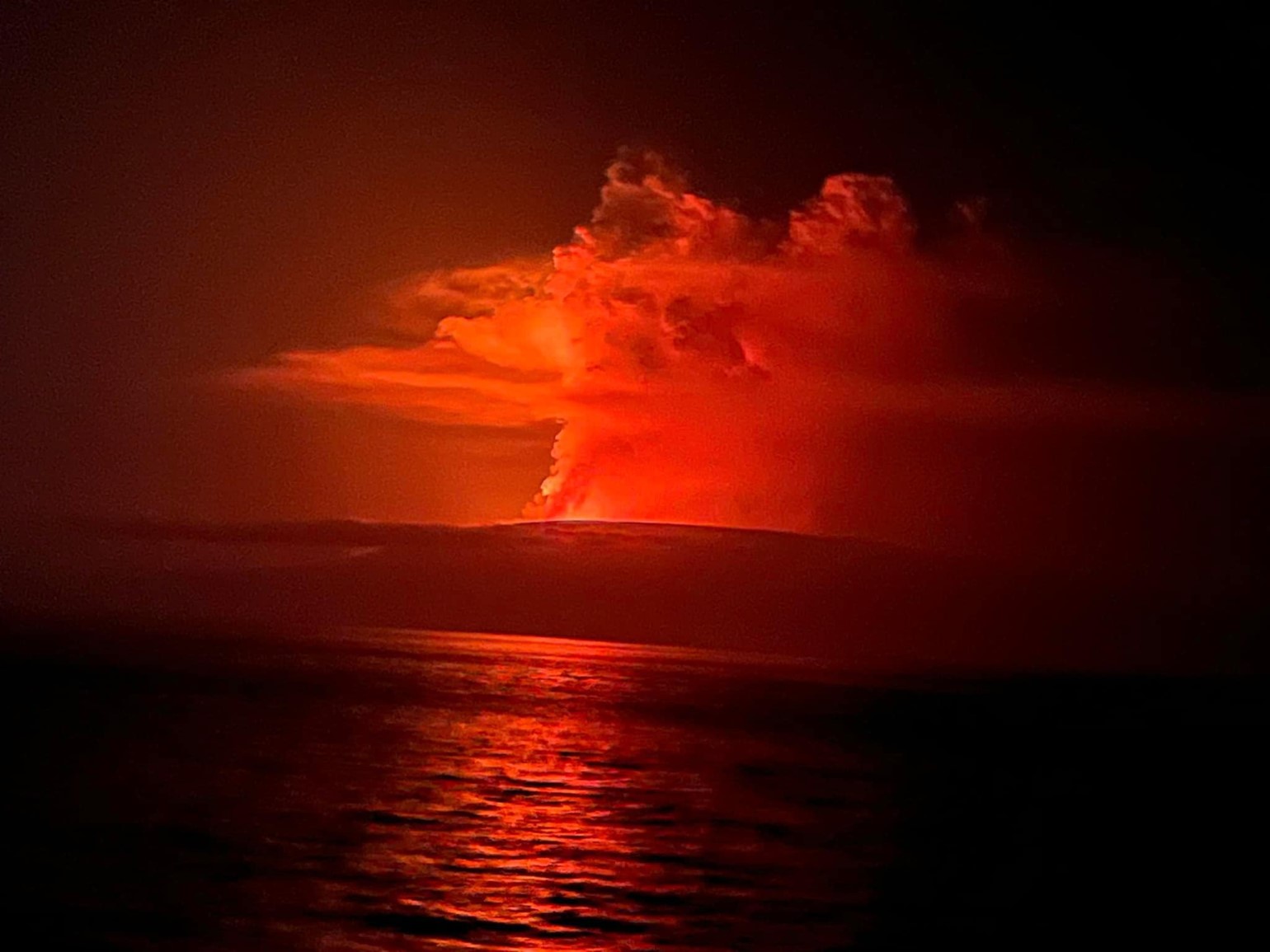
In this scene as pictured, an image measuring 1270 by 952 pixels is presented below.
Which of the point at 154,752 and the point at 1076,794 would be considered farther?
the point at 1076,794

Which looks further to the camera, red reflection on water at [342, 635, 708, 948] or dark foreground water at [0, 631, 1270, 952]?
red reflection on water at [342, 635, 708, 948]

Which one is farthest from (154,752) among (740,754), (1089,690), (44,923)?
(1089,690)

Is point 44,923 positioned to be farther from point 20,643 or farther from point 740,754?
point 20,643

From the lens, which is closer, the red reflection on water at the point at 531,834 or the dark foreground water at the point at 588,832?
the dark foreground water at the point at 588,832

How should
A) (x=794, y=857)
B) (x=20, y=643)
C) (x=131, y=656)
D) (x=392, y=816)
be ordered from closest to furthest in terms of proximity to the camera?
(x=794, y=857) → (x=392, y=816) → (x=131, y=656) → (x=20, y=643)

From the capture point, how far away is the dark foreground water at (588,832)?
2109 cm

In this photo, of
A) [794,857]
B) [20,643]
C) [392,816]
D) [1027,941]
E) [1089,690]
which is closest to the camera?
[1027,941]

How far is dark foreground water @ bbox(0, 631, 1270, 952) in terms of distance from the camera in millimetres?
21094

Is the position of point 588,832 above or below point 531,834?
above

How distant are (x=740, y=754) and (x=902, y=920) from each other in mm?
29938

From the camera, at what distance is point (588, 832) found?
30.5 metres

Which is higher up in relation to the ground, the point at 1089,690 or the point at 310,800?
the point at 1089,690

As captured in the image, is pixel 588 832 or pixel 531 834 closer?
pixel 531 834

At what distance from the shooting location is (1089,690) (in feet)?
509
